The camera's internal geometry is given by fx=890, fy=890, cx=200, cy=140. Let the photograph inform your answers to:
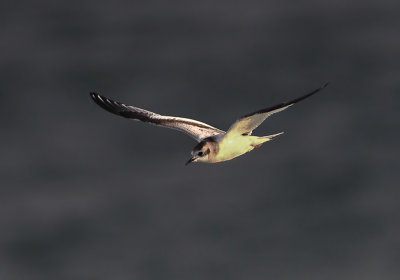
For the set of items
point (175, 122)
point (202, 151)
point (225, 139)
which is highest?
point (175, 122)

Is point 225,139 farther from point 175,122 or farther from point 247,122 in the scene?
point 175,122

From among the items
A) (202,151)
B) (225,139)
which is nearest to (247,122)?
(225,139)

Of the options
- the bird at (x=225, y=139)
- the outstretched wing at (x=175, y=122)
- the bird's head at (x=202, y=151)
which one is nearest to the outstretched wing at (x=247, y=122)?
the bird at (x=225, y=139)

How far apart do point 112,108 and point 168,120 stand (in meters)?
1.89

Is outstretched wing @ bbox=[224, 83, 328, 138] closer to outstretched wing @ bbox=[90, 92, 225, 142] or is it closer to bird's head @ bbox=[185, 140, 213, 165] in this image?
bird's head @ bbox=[185, 140, 213, 165]

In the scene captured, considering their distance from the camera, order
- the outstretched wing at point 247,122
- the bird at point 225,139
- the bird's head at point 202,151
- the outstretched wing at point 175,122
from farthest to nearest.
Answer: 1. the outstretched wing at point 175,122
2. the bird's head at point 202,151
3. the bird at point 225,139
4. the outstretched wing at point 247,122

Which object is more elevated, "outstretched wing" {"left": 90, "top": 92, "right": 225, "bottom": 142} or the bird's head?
"outstretched wing" {"left": 90, "top": 92, "right": 225, "bottom": 142}

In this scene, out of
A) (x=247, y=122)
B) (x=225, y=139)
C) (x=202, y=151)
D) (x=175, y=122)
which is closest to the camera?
(x=247, y=122)

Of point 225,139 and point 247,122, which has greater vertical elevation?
point 225,139

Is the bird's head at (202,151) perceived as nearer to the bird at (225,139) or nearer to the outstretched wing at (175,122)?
the bird at (225,139)

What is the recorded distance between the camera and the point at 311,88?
54594 mm

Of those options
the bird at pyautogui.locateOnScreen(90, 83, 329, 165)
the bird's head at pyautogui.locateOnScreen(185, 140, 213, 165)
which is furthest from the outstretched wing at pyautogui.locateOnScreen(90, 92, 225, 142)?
the bird's head at pyautogui.locateOnScreen(185, 140, 213, 165)

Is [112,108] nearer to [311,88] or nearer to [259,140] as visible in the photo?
[259,140]

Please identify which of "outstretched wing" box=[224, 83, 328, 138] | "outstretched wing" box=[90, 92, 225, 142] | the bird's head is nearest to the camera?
"outstretched wing" box=[224, 83, 328, 138]
